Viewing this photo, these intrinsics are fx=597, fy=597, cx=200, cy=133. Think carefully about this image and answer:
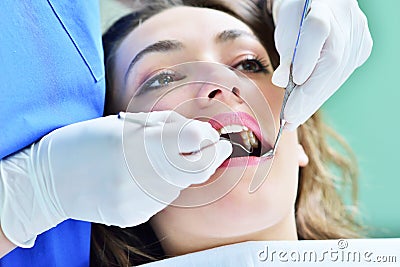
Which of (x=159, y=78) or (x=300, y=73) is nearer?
(x=300, y=73)

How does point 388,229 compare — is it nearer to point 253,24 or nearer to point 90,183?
point 253,24

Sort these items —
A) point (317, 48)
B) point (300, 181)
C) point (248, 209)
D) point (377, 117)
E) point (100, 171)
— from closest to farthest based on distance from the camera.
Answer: point (100, 171)
point (317, 48)
point (248, 209)
point (300, 181)
point (377, 117)

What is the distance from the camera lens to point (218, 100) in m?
1.07

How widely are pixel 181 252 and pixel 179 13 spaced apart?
508mm

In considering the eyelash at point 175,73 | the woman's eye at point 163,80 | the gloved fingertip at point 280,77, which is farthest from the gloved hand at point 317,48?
the woman's eye at point 163,80

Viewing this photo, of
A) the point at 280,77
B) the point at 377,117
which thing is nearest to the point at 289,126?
the point at 280,77

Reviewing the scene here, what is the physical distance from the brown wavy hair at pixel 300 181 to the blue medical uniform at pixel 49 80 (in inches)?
3.8

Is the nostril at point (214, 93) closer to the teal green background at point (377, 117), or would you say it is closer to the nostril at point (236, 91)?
the nostril at point (236, 91)

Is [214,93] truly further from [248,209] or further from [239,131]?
[248,209]

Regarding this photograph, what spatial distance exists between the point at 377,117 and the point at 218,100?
0.84 m

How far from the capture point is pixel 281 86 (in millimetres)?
1180

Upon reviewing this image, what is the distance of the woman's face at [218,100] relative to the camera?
109 centimetres

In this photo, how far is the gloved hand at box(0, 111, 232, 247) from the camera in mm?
937

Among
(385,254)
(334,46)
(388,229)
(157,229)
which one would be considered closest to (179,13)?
(334,46)
